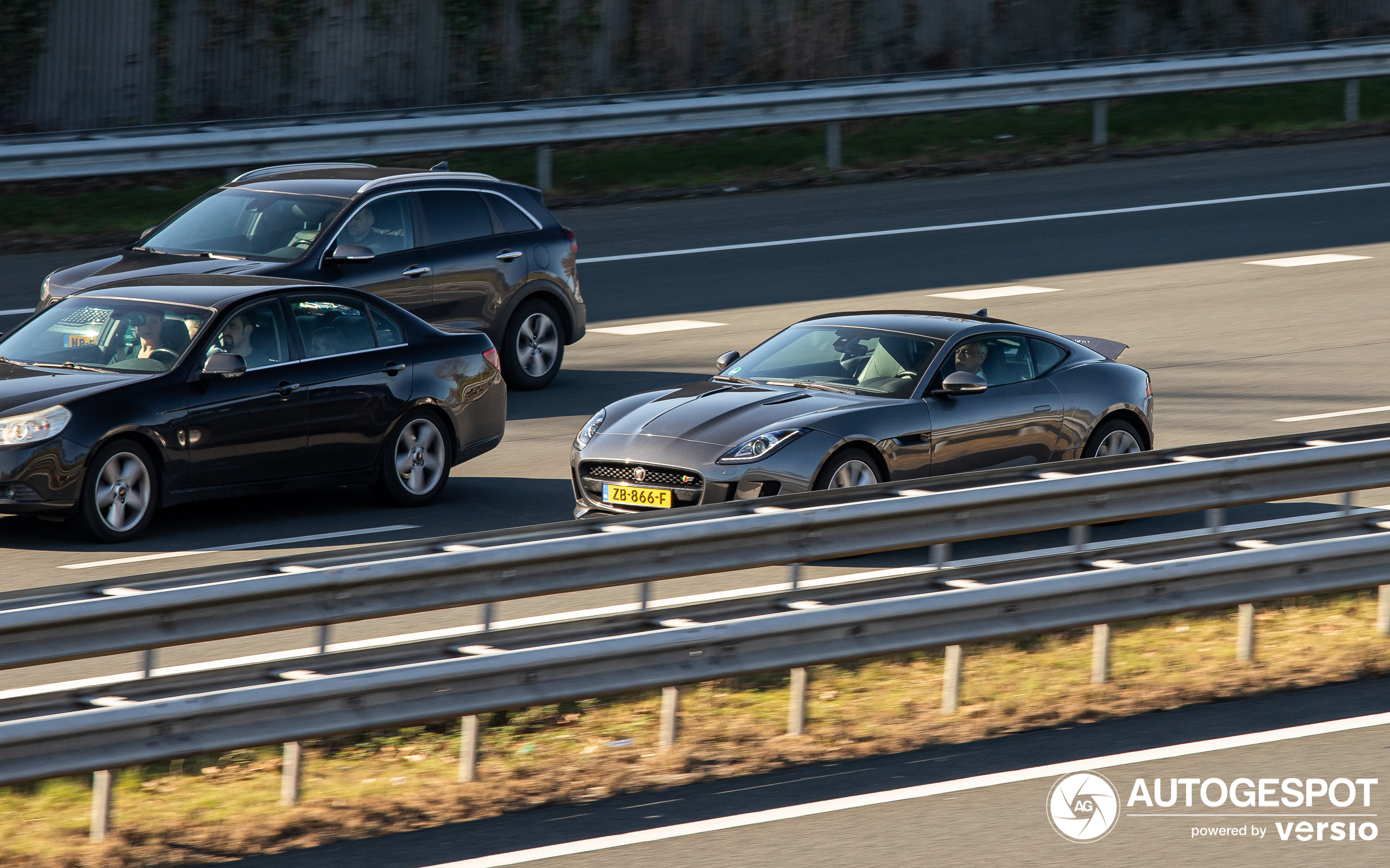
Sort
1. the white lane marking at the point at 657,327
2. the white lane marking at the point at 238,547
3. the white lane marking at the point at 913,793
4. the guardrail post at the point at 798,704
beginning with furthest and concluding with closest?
1. the white lane marking at the point at 657,327
2. the white lane marking at the point at 238,547
3. the guardrail post at the point at 798,704
4. the white lane marking at the point at 913,793

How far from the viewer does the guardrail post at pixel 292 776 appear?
270 inches

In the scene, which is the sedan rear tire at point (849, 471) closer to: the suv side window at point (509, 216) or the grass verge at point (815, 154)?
the suv side window at point (509, 216)

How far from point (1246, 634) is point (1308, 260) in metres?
13.1

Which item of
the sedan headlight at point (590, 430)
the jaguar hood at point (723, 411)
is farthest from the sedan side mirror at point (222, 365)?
the jaguar hood at point (723, 411)

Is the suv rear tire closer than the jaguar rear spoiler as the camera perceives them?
No

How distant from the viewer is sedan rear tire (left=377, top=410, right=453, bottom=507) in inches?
494

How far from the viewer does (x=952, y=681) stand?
8.05m

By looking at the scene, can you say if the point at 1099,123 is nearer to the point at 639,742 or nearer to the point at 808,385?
the point at 808,385

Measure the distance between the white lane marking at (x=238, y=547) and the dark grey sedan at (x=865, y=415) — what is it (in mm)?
1336

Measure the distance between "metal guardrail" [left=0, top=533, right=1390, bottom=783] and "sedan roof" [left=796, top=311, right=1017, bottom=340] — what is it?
4051 mm

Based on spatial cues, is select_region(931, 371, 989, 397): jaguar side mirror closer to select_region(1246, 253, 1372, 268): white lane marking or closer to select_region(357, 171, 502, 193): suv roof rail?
select_region(357, 171, 502, 193): suv roof rail

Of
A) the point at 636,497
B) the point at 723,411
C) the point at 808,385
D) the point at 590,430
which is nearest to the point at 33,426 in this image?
the point at 590,430

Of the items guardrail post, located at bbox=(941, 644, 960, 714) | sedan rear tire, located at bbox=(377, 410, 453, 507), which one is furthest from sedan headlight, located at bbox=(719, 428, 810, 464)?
guardrail post, located at bbox=(941, 644, 960, 714)

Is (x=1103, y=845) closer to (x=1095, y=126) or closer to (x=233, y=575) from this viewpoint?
(x=233, y=575)
